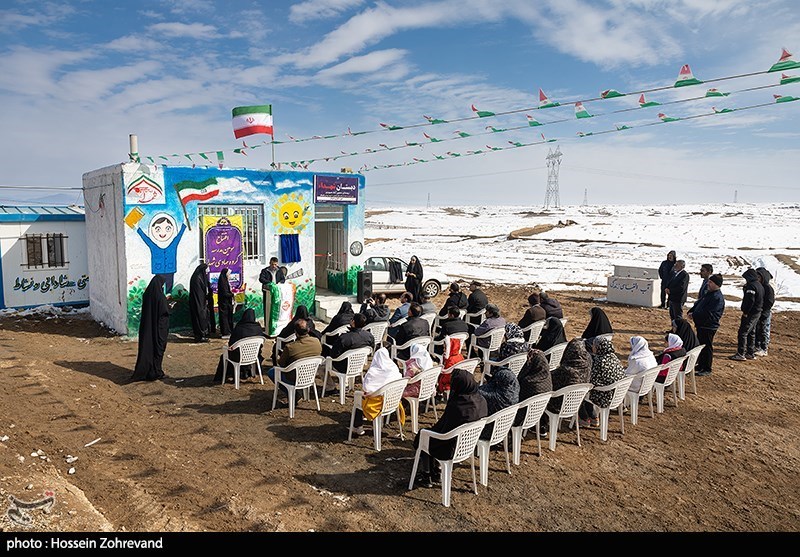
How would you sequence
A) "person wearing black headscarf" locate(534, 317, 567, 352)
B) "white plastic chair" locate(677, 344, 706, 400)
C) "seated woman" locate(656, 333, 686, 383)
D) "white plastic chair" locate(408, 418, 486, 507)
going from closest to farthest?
"white plastic chair" locate(408, 418, 486, 507), "seated woman" locate(656, 333, 686, 383), "white plastic chair" locate(677, 344, 706, 400), "person wearing black headscarf" locate(534, 317, 567, 352)

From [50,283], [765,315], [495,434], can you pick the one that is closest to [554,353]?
[495,434]

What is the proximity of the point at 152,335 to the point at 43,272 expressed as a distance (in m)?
7.87

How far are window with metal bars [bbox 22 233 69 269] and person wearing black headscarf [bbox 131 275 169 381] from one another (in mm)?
7577

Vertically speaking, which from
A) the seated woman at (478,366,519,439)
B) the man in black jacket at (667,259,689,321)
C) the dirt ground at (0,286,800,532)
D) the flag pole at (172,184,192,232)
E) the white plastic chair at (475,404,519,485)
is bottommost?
the dirt ground at (0,286,800,532)

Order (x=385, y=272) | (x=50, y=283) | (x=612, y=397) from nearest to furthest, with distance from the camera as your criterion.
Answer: (x=612, y=397)
(x=50, y=283)
(x=385, y=272)

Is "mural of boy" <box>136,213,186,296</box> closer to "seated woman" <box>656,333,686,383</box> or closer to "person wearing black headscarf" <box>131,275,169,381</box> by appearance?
"person wearing black headscarf" <box>131,275,169,381</box>

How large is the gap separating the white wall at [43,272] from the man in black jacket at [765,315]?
1616cm

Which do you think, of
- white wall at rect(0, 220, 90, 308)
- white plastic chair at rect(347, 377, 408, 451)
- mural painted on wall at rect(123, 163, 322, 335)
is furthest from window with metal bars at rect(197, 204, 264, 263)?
white plastic chair at rect(347, 377, 408, 451)

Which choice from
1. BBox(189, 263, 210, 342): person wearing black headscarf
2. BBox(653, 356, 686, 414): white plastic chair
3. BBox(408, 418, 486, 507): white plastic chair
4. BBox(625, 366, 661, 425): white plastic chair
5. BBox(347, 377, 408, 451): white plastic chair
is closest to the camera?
BBox(408, 418, 486, 507): white plastic chair

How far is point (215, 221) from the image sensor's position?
1265 centimetres

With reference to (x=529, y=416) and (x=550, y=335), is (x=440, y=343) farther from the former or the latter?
(x=529, y=416)

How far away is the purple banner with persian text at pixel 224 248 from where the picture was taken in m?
12.6

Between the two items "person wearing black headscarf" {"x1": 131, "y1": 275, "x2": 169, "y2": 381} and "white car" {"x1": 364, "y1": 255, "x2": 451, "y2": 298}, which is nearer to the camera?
"person wearing black headscarf" {"x1": 131, "y1": 275, "x2": 169, "y2": 381}

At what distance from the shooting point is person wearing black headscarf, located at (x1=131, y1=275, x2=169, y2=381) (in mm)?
8992
